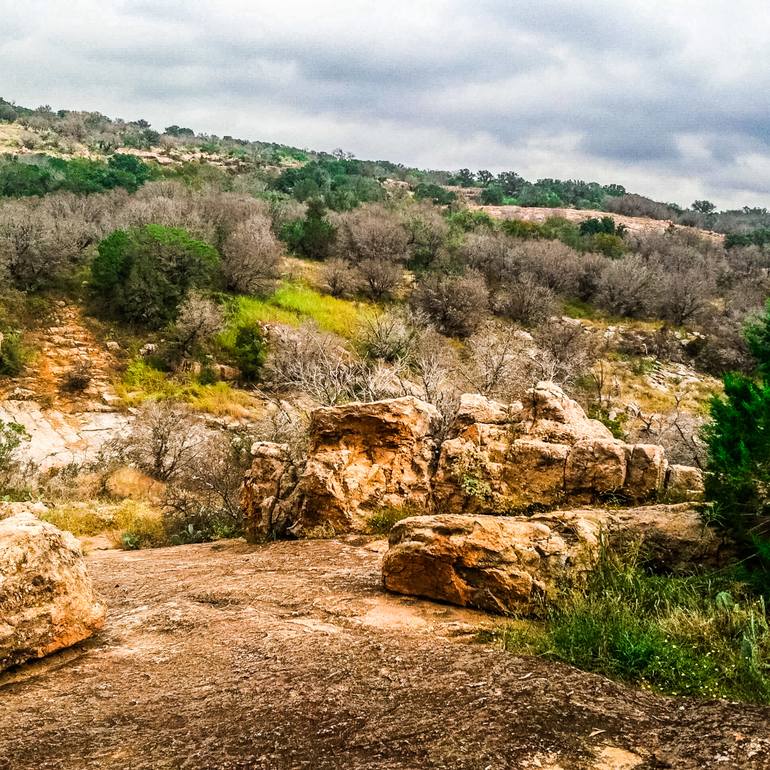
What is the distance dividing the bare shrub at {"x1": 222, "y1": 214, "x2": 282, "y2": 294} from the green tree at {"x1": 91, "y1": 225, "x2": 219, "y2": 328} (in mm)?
1798

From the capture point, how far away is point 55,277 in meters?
23.9

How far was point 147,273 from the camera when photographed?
22922 millimetres

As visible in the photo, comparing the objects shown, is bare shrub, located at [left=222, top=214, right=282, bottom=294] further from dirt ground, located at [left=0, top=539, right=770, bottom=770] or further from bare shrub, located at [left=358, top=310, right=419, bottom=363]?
dirt ground, located at [left=0, top=539, right=770, bottom=770]

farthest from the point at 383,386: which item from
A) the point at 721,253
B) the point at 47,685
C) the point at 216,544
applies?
the point at 721,253

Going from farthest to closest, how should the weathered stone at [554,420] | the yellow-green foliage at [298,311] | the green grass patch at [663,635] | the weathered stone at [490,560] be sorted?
the yellow-green foliage at [298,311] → the weathered stone at [554,420] → the weathered stone at [490,560] → the green grass patch at [663,635]

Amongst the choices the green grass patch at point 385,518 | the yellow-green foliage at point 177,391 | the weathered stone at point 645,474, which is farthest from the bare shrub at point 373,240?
the weathered stone at point 645,474

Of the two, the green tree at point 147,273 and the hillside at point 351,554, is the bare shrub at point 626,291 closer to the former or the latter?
the hillside at point 351,554

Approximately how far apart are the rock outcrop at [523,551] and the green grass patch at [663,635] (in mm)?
246

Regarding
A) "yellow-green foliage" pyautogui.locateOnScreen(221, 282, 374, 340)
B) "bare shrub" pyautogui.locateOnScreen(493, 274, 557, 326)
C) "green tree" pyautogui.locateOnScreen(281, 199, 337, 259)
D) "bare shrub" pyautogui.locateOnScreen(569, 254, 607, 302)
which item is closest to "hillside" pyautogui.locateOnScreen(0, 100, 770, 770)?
"yellow-green foliage" pyautogui.locateOnScreen(221, 282, 374, 340)

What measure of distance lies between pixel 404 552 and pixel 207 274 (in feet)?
72.0

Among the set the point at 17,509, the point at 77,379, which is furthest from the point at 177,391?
the point at 17,509

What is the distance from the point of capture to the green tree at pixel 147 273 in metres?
22.9

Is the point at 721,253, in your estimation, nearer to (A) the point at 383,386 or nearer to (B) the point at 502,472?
(A) the point at 383,386

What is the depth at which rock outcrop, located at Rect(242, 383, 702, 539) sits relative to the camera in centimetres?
680
